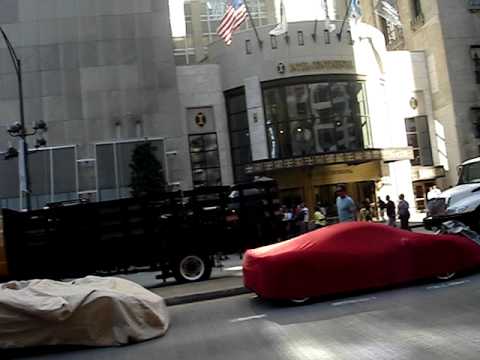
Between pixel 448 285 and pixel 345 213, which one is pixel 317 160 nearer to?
pixel 345 213

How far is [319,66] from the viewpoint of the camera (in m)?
29.9

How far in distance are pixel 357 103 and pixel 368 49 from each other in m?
3.44

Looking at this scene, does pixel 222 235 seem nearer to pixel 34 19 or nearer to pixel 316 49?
pixel 316 49

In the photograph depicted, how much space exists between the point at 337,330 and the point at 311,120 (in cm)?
2322

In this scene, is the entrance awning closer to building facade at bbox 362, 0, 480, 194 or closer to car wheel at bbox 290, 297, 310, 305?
building facade at bbox 362, 0, 480, 194

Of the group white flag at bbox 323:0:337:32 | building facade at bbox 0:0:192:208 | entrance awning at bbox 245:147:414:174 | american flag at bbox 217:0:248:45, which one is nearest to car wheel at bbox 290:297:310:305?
entrance awning at bbox 245:147:414:174

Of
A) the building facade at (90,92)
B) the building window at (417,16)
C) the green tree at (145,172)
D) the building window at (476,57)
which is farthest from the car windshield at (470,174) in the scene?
the building window at (417,16)

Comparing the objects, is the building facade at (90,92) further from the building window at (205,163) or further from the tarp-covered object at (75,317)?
the tarp-covered object at (75,317)

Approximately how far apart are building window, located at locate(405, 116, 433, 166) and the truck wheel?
924 inches

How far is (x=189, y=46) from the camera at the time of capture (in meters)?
40.1

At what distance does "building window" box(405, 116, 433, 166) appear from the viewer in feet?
112

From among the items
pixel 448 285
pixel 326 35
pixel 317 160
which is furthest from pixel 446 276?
pixel 326 35

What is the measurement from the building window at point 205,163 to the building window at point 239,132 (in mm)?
1031

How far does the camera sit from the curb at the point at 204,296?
1080 centimetres
